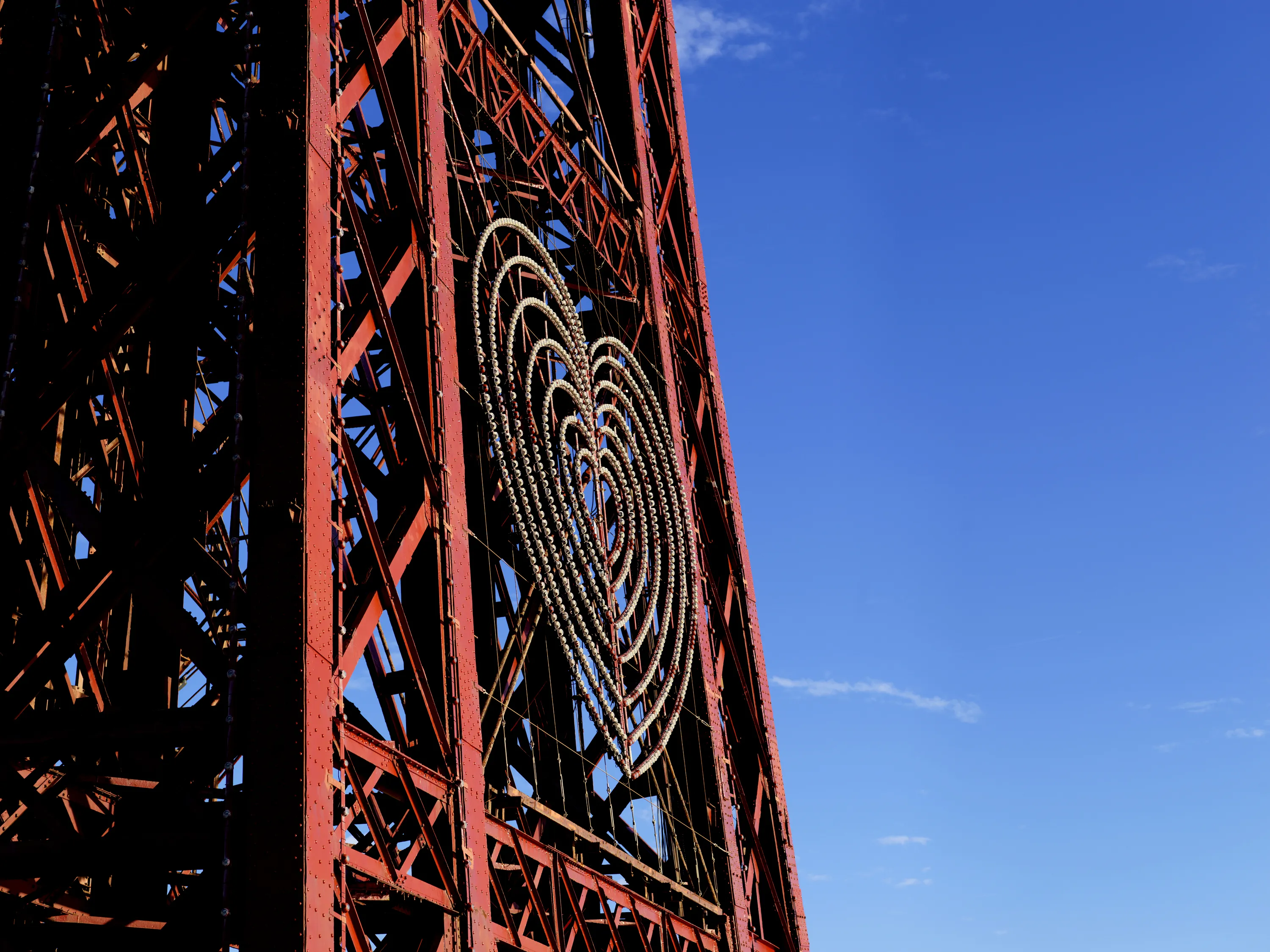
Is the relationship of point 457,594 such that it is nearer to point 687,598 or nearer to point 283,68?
point 283,68

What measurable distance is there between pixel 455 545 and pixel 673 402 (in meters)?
8.85

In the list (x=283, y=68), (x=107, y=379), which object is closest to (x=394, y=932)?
(x=107, y=379)

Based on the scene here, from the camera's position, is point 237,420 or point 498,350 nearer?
point 237,420

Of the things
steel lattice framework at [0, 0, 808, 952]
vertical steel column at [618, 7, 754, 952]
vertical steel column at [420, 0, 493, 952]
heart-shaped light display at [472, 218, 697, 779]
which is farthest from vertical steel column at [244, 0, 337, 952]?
vertical steel column at [618, 7, 754, 952]

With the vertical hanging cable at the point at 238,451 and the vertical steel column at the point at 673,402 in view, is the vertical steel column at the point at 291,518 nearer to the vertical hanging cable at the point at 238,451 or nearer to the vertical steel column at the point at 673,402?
the vertical hanging cable at the point at 238,451

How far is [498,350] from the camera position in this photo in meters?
16.0

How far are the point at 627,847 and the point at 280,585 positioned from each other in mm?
8818

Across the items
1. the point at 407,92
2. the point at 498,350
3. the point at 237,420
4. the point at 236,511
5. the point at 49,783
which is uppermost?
the point at 407,92

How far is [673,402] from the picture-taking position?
20.4 metres

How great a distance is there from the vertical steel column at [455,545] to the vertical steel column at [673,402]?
20.4 feet

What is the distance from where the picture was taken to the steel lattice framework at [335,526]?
29.5 ft

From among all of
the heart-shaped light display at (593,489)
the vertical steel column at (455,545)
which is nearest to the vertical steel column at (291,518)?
the vertical steel column at (455,545)

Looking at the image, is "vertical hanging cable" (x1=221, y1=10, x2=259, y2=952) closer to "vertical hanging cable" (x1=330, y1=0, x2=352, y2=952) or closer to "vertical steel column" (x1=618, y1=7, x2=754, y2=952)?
"vertical hanging cable" (x1=330, y1=0, x2=352, y2=952)

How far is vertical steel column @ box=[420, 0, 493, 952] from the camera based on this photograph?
36.1 ft
